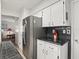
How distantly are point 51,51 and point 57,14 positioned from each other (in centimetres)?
108

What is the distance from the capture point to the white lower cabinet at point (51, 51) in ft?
5.53

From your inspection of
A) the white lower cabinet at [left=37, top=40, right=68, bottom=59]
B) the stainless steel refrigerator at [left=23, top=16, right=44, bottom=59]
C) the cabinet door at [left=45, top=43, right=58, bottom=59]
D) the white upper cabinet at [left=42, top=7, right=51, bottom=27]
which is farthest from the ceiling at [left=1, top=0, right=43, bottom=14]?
the cabinet door at [left=45, top=43, right=58, bottom=59]

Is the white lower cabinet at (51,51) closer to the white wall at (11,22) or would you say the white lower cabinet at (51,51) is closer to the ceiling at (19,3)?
the ceiling at (19,3)

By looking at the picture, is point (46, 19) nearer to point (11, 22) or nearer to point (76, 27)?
point (76, 27)

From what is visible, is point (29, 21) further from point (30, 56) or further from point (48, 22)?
point (30, 56)

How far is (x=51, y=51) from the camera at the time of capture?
6.20ft

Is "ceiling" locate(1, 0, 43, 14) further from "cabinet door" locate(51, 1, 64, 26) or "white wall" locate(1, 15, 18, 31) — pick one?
"white wall" locate(1, 15, 18, 31)

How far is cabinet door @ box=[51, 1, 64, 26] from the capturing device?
6.43 feet

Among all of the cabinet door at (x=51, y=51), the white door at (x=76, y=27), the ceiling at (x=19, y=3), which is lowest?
the cabinet door at (x=51, y=51)

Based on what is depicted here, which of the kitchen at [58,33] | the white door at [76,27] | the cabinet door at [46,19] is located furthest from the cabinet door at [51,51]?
the cabinet door at [46,19]

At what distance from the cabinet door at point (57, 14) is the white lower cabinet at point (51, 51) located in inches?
25.8

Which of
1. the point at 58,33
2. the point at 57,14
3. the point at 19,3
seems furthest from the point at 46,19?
the point at 19,3

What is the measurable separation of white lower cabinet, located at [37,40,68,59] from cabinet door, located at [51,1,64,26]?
0.66 metres

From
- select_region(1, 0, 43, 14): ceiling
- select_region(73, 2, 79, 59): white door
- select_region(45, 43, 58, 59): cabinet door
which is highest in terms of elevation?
select_region(1, 0, 43, 14): ceiling
